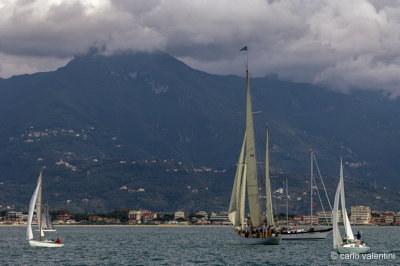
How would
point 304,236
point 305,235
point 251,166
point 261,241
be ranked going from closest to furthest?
point 251,166
point 261,241
point 304,236
point 305,235

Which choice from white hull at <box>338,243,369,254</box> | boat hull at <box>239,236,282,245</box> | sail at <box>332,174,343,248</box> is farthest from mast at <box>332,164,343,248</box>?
boat hull at <box>239,236,282,245</box>

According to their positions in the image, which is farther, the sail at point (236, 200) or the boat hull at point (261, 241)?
the boat hull at point (261, 241)

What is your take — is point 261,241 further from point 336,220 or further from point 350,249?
point 336,220

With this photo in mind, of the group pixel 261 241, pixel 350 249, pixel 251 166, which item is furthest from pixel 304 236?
pixel 350 249

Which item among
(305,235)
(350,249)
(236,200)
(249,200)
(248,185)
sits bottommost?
(350,249)

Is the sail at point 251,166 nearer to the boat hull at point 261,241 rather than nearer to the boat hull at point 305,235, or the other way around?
the boat hull at point 261,241

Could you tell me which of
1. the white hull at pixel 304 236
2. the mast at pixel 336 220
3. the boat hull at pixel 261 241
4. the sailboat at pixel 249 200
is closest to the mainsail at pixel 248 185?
the sailboat at pixel 249 200

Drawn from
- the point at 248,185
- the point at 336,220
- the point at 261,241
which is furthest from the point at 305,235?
the point at 336,220

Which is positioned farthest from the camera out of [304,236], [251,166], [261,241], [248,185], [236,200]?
[304,236]

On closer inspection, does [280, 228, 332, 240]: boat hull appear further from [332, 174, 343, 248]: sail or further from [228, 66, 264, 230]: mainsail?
[332, 174, 343, 248]: sail

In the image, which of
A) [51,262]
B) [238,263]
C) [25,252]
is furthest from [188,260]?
[25,252]

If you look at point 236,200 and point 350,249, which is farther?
point 236,200

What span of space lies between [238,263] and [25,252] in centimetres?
4388

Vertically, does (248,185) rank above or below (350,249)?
above
